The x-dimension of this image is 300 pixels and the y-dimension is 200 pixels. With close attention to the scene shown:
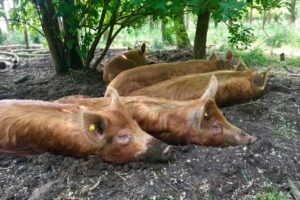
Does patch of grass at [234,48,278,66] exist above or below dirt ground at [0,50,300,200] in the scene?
above

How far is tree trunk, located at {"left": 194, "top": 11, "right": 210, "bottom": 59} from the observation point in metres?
7.86

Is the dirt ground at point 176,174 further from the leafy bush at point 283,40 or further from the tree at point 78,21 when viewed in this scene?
the leafy bush at point 283,40

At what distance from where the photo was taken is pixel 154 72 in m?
6.28

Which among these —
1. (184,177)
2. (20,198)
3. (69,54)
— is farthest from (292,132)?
(69,54)

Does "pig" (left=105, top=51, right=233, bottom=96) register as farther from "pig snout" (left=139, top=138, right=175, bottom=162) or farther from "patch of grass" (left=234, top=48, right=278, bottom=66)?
"patch of grass" (left=234, top=48, right=278, bottom=66)

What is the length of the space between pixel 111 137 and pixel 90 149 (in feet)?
0.77

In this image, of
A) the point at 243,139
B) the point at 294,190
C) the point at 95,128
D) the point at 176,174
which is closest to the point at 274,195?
the point at 294,190

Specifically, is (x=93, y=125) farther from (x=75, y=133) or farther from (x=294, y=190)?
(x=294, y=190)

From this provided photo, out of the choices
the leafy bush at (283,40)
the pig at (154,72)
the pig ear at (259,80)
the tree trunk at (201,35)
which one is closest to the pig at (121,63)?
the tree trunk at (201,35)

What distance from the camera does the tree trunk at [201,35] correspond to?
7.86 meters

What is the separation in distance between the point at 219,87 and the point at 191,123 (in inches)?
69.5

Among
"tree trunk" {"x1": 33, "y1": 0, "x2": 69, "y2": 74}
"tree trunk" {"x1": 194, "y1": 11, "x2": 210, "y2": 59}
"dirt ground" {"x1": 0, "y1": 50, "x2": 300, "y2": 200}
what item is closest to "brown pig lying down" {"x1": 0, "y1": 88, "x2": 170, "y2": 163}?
"dirt ground" {"x1": 0, "y1": 50, "x2": 300, "y2": 200}

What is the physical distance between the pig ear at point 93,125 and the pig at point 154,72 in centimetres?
163

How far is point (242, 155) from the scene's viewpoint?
150 inches
